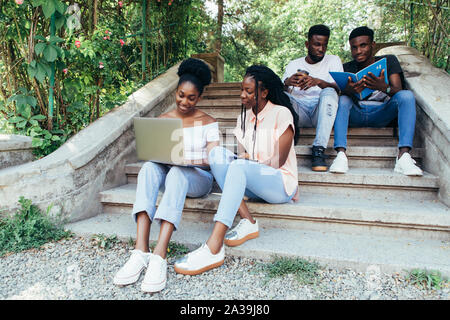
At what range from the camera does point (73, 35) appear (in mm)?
2559

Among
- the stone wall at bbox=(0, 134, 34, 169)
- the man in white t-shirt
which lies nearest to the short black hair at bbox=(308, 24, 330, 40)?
the man in white t-shirt

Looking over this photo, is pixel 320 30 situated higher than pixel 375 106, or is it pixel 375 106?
pixel 320 30

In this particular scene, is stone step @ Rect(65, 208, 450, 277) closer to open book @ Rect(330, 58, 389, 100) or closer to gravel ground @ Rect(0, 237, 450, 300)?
gravel ground @ Rect(0, 237, 450, 300)

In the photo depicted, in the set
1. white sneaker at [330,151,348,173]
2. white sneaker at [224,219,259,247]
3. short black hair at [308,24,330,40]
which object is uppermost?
short black hair at [308,24,330,40]

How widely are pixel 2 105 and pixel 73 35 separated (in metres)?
0.86

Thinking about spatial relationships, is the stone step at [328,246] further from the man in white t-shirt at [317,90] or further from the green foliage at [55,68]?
the green foliage at [55,68]

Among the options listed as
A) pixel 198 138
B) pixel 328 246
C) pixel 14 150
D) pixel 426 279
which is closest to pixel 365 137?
pixel 328 246

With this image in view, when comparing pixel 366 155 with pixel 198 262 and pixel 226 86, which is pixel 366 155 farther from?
pixel 226 86

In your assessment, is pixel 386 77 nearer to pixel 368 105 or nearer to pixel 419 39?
pixel 368 105

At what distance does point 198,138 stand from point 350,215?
1.20 metres

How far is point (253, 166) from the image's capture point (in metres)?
1.82

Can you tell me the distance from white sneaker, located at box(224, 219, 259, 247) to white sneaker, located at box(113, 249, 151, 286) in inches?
20.1

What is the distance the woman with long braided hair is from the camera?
5.49ft
